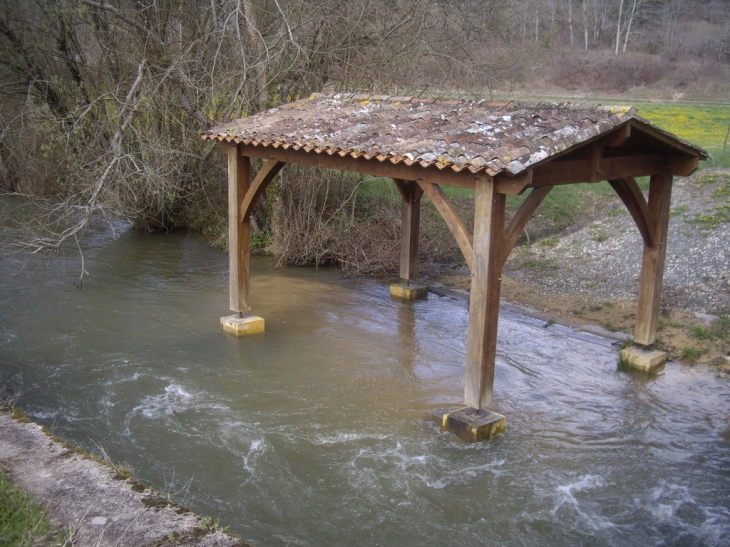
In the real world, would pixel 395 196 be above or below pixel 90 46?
below

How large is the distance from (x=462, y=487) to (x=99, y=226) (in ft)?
44.0

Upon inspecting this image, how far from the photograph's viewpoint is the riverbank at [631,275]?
30.5 feet

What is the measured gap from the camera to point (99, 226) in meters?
16.7

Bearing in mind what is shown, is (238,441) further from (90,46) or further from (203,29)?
(90,46)

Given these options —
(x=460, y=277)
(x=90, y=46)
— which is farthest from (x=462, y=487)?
(x=90, y=46)

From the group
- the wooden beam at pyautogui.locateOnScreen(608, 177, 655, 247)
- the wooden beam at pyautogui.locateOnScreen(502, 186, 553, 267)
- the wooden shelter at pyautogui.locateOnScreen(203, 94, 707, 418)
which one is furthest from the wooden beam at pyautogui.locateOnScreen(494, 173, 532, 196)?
the wooden beam at pyautogui.locateOnScreen(608, 177, 655, 247)

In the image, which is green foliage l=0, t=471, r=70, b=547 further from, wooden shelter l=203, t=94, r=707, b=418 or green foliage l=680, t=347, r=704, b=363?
green foliage l=680, t=347, r=704, b=363

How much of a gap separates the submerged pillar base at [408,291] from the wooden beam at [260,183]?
321 centimetres

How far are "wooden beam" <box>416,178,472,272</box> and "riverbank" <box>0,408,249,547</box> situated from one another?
331 centimetres

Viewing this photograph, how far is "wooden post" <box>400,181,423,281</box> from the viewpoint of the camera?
10844mm

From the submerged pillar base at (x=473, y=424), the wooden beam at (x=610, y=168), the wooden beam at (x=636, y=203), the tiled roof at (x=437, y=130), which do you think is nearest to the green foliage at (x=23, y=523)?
the submerged pillar base at (x=473, y=424)

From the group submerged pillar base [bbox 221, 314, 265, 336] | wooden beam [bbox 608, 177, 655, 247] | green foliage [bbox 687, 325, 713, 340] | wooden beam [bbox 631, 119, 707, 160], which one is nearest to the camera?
wooden beam [bbox 631, 119, 707, 160]

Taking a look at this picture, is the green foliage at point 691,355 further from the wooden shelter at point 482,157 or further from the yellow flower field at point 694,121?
the yellow flower field at point 694,121

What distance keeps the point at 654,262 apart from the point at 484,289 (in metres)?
3.06
